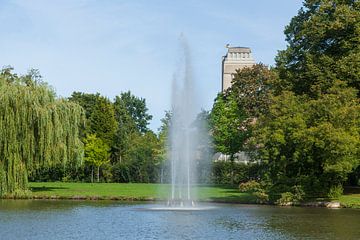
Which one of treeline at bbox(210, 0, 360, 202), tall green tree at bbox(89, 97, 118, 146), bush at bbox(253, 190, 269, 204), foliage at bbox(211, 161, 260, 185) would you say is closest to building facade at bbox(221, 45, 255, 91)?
tall green tree at bbox(89, 97, 118, 146)

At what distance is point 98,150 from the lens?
56938 millimetres

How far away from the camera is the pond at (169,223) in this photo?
18.0m

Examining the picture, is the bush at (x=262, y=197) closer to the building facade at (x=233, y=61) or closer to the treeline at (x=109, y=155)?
the treeline at (x=109, y=155)

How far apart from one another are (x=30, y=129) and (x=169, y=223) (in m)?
15.0

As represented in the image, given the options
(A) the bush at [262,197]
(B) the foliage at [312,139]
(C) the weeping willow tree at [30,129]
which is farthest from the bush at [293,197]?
(C) the weeping willow tree at [30,129]

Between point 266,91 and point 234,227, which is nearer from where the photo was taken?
point 234,227

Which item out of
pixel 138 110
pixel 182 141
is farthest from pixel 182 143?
pixel 138 110

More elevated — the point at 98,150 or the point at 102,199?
the point at 98,150

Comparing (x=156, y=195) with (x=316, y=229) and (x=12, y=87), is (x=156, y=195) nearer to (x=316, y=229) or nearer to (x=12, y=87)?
(x=12, y=87)

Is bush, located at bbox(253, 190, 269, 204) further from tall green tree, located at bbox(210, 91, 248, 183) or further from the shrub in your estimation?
tall green tree, located at bbox(210, 91, 248, 183)

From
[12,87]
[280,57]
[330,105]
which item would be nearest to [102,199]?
[12,87]

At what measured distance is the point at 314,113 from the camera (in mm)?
32688

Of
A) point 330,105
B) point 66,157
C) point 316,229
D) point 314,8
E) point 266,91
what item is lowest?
point 316,229

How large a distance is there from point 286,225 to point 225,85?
8338cm
